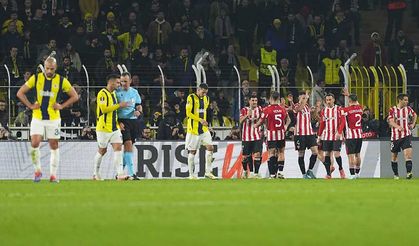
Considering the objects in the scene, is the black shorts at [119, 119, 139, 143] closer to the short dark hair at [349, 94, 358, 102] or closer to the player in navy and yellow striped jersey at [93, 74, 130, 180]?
the player in navy and yellow striped jersey at [93, 74, 130, 180]

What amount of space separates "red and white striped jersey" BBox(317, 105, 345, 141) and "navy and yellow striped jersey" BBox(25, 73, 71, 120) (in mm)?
9720

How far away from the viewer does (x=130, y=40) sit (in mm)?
31797

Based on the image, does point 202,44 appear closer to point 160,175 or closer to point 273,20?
point 273,20

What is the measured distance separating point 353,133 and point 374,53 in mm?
6115

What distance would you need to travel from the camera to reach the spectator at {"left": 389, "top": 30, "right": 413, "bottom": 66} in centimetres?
3325

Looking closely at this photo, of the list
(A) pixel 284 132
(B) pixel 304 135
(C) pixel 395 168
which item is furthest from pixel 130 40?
(C) pixel 395 168

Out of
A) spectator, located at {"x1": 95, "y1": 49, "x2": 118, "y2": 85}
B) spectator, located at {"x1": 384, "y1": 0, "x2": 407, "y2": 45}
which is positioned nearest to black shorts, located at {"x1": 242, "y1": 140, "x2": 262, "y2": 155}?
spectator, located at {"x1": 95, "y1": 49, "x2": 118, "y2": 85}

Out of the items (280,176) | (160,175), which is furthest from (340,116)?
(160,175)

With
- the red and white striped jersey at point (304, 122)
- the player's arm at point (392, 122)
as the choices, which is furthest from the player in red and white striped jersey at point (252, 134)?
the player's arm at point (392, 122)

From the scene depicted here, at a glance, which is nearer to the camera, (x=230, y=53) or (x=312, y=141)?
(x=312, y=141)

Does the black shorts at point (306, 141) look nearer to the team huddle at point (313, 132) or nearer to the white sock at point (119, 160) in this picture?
the team huddle at point (313, 132)

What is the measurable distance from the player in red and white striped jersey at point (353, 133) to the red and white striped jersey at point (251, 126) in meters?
2.09

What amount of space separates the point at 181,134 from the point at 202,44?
167 inches

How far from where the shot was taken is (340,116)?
28.0 metres
